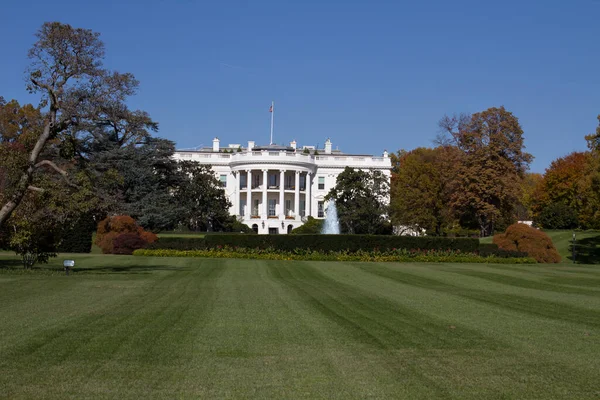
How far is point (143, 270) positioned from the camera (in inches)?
1011

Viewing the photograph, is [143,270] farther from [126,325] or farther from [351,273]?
[126,325]

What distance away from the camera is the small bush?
4059cm

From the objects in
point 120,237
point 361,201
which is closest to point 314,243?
point 120,237

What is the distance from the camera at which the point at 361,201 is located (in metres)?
59.1

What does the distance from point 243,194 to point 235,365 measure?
3071 inches

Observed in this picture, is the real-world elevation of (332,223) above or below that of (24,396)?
above

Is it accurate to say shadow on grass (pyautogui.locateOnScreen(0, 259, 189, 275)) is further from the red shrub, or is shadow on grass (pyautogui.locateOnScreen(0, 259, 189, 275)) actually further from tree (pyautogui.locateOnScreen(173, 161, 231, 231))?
tree (pyautogui.locateOnScreen(173, 161, 231, 231))

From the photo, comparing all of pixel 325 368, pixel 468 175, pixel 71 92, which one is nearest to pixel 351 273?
pixel 71 92

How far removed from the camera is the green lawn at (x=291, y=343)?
6918mm

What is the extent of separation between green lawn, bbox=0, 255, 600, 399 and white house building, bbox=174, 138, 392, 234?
2503 inches

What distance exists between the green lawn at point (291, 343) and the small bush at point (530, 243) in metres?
23.6

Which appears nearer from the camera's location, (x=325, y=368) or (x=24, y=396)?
(x=24, y=396)

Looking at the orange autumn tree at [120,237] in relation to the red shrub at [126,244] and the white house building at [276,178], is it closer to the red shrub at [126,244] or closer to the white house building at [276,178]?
the red shrub at [126,244]

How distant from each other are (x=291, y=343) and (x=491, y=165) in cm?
5457
